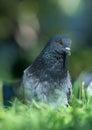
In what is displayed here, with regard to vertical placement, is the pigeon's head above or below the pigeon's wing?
above

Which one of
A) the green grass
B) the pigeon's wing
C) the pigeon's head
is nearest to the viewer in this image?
the green grass

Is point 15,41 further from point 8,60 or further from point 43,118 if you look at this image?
point 43,118

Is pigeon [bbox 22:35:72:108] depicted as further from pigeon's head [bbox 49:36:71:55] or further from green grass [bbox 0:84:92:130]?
green grass [bbox 0:84:92:130]

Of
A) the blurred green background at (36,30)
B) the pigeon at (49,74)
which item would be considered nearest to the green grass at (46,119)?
the pigeon at (49,74)

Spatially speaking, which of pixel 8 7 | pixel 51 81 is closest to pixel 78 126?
pixel 51 81

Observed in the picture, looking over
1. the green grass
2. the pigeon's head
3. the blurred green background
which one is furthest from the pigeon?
the green grass

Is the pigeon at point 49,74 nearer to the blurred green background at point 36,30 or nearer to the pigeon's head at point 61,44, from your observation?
Answer: the pigeon's head at point 61,44

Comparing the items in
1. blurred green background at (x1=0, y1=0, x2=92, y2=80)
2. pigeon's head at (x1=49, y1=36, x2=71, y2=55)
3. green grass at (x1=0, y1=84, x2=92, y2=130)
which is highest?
blurred green background at (x1=0, y1=0, x2=92, y2=80)
